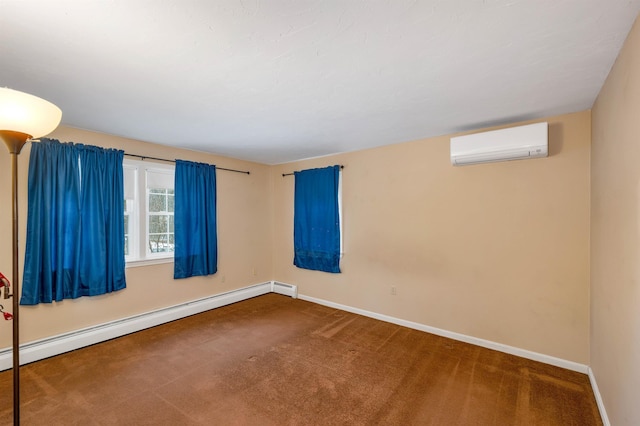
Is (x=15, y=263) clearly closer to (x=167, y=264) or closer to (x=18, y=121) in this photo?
(x=18, y=121)

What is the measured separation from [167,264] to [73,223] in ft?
3.84

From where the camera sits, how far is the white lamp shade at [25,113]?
53.3 inches

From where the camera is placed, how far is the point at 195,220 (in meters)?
4.03

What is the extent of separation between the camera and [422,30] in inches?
56.7

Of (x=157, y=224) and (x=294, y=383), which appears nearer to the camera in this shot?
(x=294, y=383)

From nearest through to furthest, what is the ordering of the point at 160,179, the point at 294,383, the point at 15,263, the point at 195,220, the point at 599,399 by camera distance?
the point at 15,263 < the point at 599,399 < the point at 294,383 < the point at 160,179 < the point at 195,220

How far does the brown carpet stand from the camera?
1.97 metres

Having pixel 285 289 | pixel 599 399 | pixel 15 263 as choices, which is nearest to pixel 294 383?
pixel 15 263

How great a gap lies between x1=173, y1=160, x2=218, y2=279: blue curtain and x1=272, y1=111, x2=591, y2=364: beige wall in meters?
1.92

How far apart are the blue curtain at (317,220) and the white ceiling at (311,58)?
1.56m


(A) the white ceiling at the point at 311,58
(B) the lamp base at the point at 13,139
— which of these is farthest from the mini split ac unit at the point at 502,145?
(B) the lamp base at the point at 13,139

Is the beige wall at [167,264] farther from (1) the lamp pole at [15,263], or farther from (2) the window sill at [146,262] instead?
(1) the lamp pole at [15,263]

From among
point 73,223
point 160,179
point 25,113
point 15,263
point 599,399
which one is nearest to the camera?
point 25,113

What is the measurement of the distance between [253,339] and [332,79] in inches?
112
